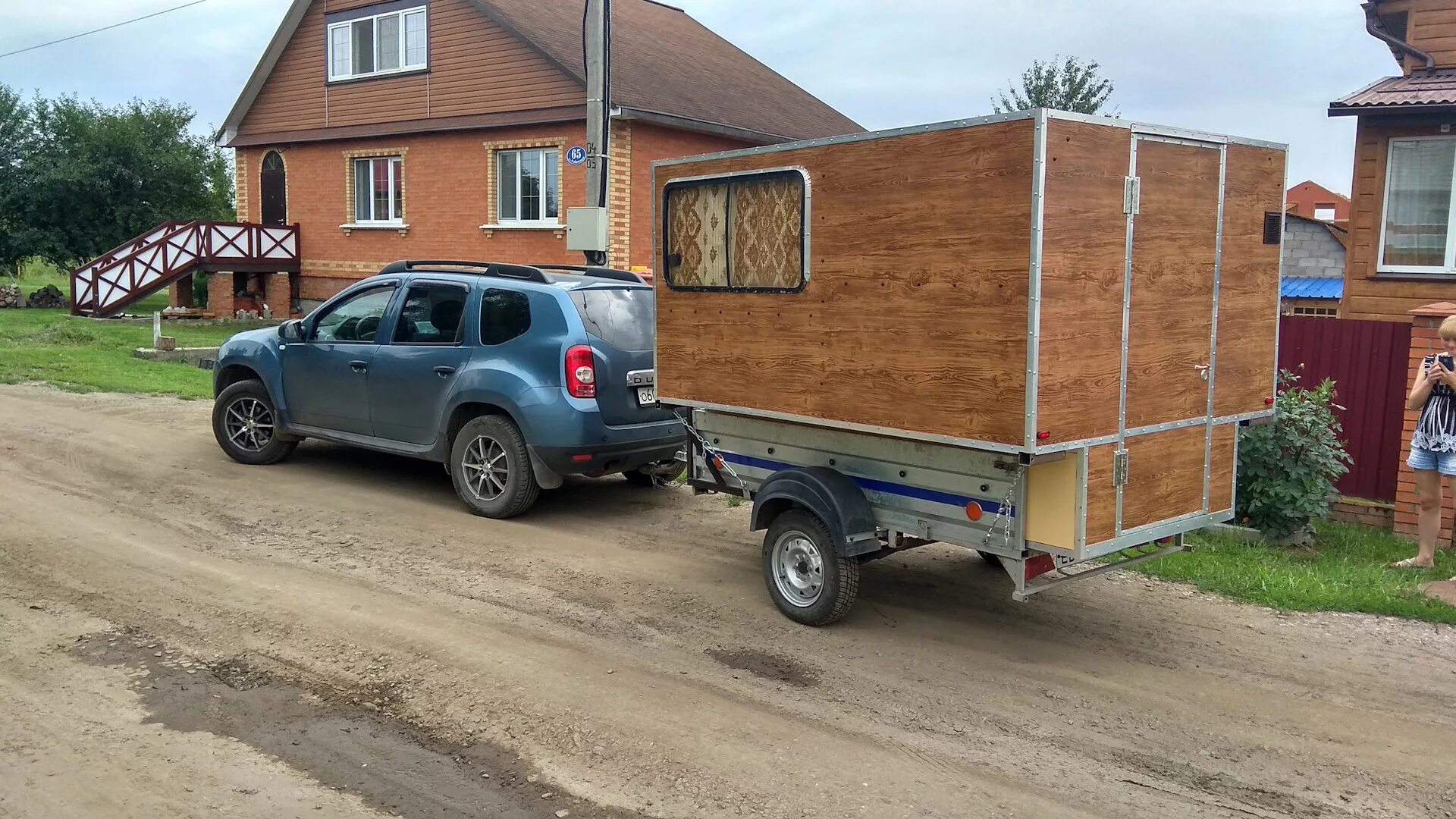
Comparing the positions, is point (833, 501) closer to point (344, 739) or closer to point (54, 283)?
point (344, 739)

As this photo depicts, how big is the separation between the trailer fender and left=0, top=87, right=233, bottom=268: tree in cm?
3570

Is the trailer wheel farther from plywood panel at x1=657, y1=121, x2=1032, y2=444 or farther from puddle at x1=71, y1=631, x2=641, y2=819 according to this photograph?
puddle at x1=71, y1=631, x2=641, y2=819

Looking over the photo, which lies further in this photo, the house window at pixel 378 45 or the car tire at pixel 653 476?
the house window at pixel 378 45

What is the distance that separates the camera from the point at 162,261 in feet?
83.9

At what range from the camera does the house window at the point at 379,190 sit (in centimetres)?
2441

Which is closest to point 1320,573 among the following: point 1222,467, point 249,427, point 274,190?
point 1222,467

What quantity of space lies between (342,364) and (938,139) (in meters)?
5.79

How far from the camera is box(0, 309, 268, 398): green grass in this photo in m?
15.0

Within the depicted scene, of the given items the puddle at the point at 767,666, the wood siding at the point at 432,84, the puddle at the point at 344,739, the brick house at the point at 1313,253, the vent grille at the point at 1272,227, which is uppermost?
the wood siding at the point at 432,84

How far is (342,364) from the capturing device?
9273 millimetres

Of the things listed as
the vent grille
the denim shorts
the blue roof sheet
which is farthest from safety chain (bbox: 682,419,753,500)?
the blue roof sheet

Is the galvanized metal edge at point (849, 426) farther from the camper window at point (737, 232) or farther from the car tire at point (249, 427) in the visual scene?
the car tire at point (249, 427)

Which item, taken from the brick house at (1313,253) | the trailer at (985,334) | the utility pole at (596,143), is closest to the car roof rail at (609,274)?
the trailer at (985,334)

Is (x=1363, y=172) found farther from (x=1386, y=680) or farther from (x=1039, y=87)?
(x=1039, y=87)
